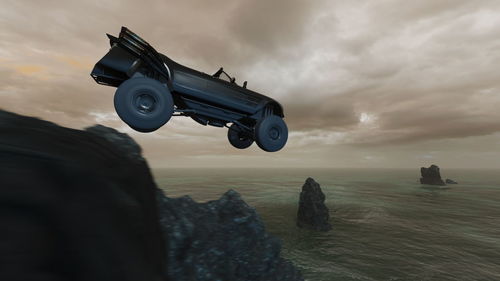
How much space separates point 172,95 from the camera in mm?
5172

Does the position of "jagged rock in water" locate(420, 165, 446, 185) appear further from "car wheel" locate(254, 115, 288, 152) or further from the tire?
the tire

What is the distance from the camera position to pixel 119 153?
10.9 feet

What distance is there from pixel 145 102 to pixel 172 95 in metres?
0.93

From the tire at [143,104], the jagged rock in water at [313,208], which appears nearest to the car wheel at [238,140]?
the tire at [143,104]

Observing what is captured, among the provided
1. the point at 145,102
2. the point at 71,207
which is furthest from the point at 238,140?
the point at 71,207

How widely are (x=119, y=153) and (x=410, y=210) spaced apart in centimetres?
10119

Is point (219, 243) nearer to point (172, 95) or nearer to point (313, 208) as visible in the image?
point (172, 95)

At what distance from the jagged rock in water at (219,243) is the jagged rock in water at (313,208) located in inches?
1859

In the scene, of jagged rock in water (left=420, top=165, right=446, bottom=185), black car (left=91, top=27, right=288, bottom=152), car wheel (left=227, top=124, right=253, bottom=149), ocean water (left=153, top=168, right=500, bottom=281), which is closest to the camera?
black car (left=91, top=27, right=288, bottom=152)

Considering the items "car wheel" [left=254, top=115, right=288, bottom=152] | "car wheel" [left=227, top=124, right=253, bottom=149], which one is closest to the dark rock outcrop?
"car wheel" [left=254, top=115, right=288, bottom=152]

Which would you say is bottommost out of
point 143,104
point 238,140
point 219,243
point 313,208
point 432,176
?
point 313,208

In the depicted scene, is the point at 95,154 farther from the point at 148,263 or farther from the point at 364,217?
the point at 364,217

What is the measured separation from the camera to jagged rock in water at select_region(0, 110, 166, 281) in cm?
172

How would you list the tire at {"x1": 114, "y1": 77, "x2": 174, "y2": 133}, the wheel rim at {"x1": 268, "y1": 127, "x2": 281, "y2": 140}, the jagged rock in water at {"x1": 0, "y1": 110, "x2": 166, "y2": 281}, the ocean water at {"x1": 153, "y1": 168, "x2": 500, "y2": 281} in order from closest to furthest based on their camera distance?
1. the jagged rock in water at {"x1": 0, "y1": 110, "x2": 166, "y2": 281}
2. the tire at {"x1": 114, "y1": 77, "x2": 174, "y2": 133}
3. the wheel rim at {"x1": 268, "y1": 127, "x2": 281, "y2": 140}
4. the ocean water at {"x1": 153, "y1": 168, "x2": 500, "y2": 281}
